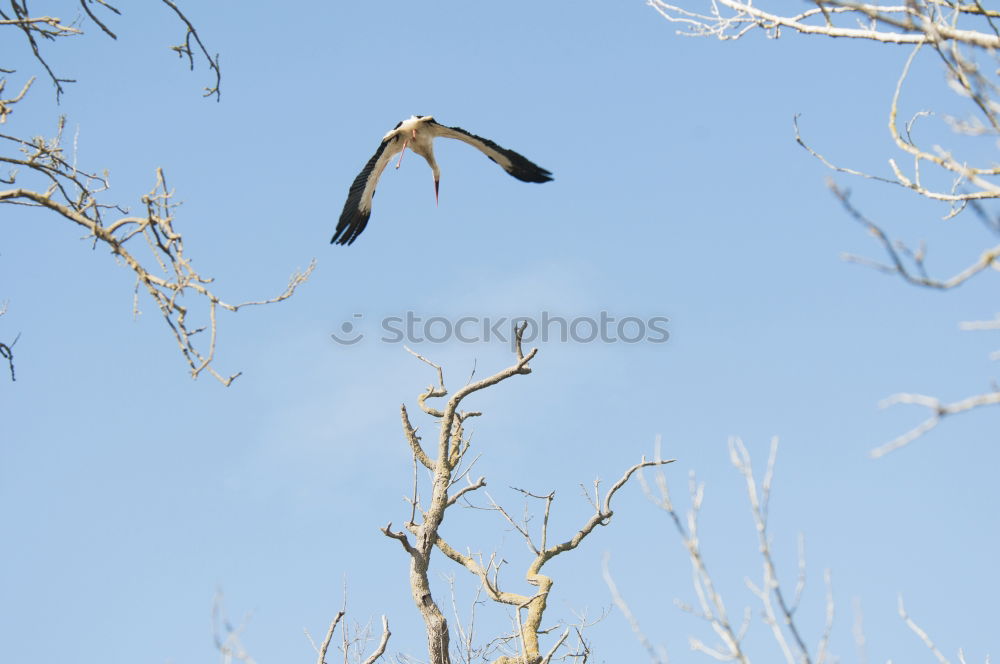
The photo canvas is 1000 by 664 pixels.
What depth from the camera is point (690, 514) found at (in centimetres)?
236

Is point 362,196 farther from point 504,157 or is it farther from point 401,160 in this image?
point 504,157

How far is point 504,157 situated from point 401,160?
0.89 metres

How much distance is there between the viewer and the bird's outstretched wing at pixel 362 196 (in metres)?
7.99

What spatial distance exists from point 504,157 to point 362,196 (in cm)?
122

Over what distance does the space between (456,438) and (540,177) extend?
2.54m

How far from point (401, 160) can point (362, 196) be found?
48cm

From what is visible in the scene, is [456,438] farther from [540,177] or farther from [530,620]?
[540,177]

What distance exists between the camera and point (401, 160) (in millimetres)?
8328

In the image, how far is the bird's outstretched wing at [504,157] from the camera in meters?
8.03

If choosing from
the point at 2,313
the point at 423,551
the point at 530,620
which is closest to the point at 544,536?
the point at 530,620

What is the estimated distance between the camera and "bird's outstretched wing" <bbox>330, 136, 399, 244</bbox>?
26.2 feet

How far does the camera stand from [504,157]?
8133 mm

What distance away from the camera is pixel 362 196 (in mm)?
8148

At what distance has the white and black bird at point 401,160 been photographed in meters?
7.98
